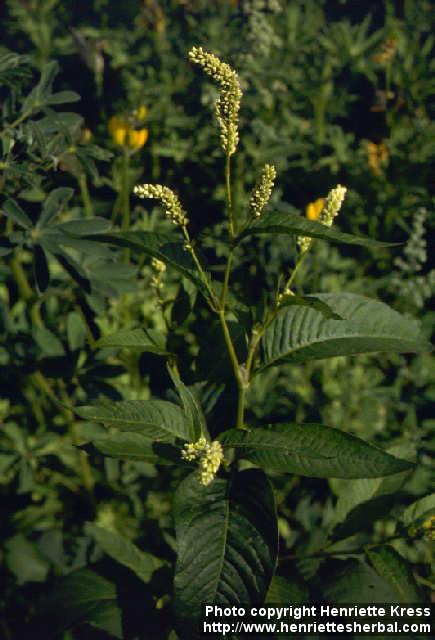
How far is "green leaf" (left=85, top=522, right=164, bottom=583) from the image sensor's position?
130cm

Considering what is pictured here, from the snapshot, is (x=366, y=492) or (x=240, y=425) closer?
(x=240, y=425)

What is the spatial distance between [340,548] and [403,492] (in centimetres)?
20

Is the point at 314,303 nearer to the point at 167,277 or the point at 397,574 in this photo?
the point at 397,574

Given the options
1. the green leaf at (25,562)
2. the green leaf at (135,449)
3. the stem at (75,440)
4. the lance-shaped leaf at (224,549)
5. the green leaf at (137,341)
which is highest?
the green leaf at (137,341)

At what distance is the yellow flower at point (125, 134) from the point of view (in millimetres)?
1942

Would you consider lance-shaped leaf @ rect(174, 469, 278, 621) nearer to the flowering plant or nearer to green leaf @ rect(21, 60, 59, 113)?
the flowering plant

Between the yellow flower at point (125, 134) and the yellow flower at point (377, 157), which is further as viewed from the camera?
the yellow flower at point (377, 157)

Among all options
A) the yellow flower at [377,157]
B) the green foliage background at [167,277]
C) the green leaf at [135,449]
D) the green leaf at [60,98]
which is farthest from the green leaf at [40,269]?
the yellow flower at [377,157]

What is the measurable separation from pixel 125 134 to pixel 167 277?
581mm

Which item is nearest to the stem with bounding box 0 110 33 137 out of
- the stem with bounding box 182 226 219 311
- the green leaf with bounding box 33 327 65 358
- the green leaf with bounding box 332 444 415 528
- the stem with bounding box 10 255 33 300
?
the stem with bounding box 10 255 33 300

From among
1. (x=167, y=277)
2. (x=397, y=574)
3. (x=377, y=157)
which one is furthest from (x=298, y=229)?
(x=377, y=157)

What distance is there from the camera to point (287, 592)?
1.18 metres

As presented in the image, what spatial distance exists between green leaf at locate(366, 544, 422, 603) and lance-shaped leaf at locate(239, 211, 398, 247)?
2.02 feet

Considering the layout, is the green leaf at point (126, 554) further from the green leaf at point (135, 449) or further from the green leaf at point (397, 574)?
the green leaf at point (397, 574)
